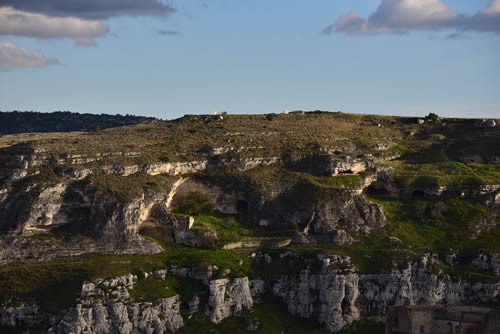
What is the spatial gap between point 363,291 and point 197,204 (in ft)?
52.9

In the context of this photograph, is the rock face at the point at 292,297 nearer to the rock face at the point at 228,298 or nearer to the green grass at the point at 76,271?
the rock face at the point at 228,298

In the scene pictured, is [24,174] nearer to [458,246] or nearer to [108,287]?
[108,287]

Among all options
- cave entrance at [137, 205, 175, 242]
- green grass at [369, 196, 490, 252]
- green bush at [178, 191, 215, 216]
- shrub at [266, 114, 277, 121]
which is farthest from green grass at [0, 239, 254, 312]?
shrub at [266, 114, 277, 121]

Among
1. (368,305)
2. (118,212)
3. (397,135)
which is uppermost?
(397,135)

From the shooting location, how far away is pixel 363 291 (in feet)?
272

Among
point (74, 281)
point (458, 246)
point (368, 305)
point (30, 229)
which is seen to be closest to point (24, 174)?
point (30, 229)

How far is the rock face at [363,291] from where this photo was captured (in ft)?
268

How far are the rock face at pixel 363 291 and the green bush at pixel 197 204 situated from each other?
11.1m

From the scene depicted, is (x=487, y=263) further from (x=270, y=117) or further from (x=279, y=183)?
(x=270, y=117)

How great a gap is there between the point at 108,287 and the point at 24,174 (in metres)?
14.7

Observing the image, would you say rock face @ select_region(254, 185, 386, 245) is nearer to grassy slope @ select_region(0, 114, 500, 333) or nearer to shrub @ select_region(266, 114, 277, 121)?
grassy slope @ select_region(0, 114, 500, 333)

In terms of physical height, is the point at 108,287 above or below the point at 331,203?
below

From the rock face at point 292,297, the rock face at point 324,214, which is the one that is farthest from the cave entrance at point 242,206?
the rock face at point 292,297

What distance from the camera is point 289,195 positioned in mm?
92312
